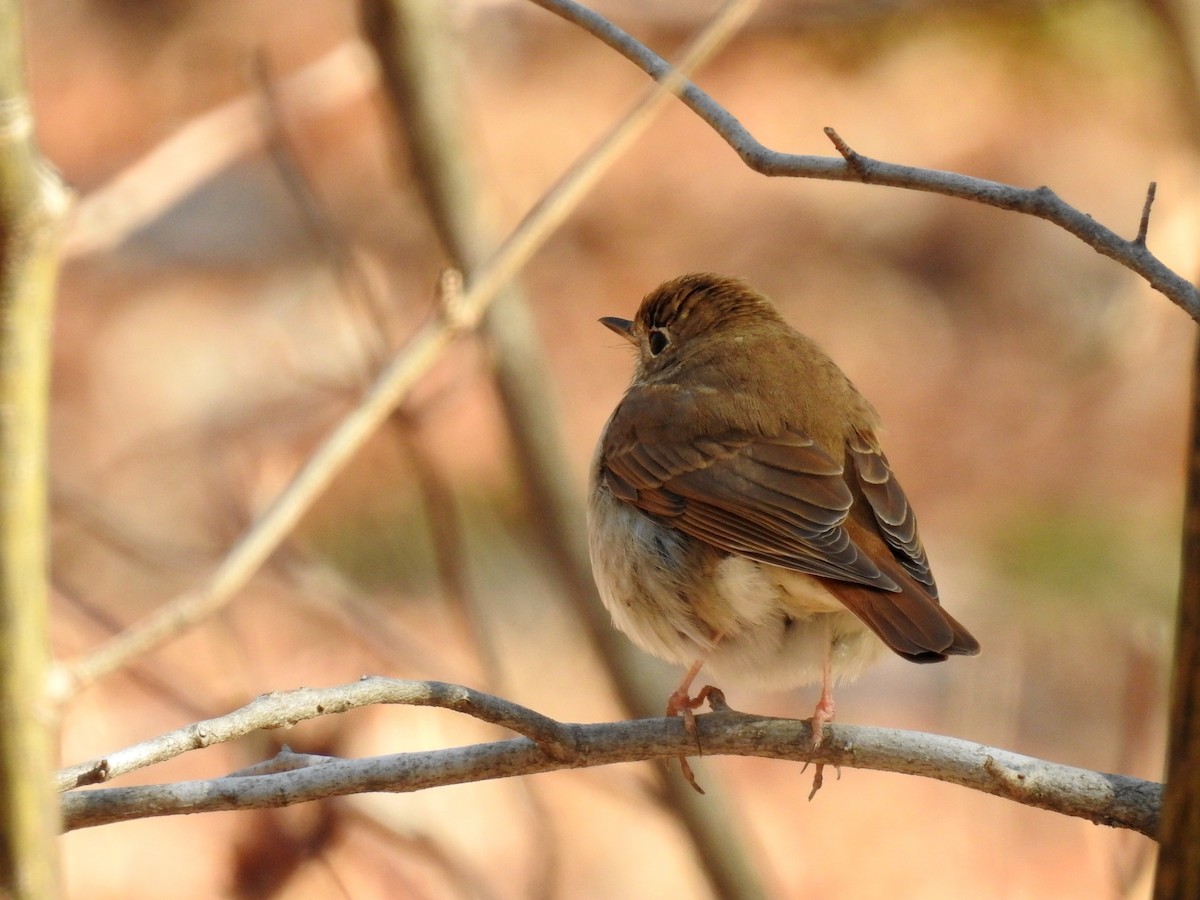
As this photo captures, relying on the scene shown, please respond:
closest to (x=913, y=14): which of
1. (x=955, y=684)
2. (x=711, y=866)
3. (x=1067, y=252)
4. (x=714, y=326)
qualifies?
(x=1067, y=252)

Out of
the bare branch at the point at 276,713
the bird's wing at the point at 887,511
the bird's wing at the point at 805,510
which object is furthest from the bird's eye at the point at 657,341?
the bare branch at the point at 276,713

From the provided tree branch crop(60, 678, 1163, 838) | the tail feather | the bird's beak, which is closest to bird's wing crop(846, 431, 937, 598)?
the tail feather

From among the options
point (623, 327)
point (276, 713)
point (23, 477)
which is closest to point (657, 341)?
point (623, 327)

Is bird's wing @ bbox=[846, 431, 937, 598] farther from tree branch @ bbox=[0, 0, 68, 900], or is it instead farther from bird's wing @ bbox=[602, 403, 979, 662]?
tree branch @ bbox=[0, 0, 68, 900]

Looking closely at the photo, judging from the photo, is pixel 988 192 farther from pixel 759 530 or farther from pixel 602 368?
pixel 602 368

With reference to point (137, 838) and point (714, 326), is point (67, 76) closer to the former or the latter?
point (137, 838)

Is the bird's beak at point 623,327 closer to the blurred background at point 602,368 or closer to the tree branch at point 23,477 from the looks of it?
the blurred background at point 602,368
